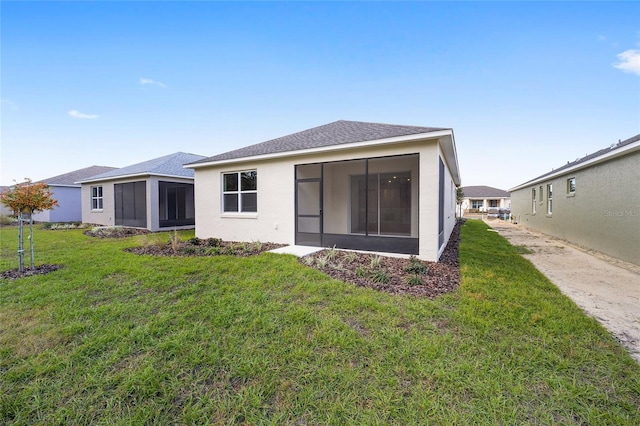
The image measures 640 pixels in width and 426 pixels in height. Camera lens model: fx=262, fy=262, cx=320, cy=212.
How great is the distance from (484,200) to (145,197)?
4350cm

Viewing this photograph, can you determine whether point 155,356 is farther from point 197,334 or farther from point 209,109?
point 209,109

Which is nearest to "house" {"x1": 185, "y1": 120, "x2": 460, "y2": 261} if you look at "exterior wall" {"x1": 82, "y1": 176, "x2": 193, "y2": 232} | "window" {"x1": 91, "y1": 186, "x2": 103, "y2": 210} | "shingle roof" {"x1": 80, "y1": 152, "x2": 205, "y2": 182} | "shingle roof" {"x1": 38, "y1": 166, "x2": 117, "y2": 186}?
"exterior wall" {"x1": 82, "y1": 176, "x2": 193, "y2": 232}

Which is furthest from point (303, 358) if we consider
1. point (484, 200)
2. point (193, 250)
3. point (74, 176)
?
point (484, 200)

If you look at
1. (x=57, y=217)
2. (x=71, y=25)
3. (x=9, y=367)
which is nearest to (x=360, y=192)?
(x=9, y=367)

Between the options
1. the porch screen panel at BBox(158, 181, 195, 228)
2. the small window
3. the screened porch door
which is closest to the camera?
the screened porch door

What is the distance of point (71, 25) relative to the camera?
7840mm

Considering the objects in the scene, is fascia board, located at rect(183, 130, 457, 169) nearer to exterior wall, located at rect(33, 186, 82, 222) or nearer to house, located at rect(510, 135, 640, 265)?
house, located at rect(510, 135, 640, 265)

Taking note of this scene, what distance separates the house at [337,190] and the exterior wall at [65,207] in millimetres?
17751

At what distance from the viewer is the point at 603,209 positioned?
8523 millimetres

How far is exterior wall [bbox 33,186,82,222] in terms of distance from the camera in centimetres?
2006

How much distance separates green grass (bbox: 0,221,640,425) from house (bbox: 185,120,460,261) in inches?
129

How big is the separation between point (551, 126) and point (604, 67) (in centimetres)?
429

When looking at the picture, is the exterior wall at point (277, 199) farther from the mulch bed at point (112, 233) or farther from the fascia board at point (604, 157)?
the fascia board at point (604, 157)

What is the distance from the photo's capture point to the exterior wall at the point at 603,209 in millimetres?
7051
